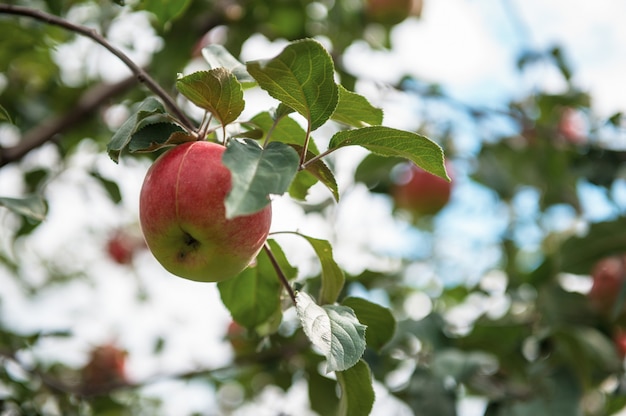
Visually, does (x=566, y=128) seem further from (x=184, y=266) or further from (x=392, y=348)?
(x=184, y=266)

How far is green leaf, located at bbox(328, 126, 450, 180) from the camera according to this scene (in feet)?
3.07

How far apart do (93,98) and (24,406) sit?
995 mm

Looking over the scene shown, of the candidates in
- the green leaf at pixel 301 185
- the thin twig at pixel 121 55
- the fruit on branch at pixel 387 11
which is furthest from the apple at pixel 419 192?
the thin twig at pixel 121 55

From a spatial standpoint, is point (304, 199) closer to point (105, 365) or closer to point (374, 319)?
point (374, 319)

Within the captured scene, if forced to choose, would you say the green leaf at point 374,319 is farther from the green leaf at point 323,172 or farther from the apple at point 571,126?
the apple at point 571,126

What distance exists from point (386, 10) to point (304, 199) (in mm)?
1772

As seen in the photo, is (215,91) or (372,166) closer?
(215,91)

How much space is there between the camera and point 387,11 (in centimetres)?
273

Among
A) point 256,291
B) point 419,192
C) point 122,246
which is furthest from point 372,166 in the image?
point 122,246

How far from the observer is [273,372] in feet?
7.30

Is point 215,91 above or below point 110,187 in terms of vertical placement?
above

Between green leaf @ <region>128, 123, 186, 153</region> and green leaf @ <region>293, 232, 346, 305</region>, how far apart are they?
238mm

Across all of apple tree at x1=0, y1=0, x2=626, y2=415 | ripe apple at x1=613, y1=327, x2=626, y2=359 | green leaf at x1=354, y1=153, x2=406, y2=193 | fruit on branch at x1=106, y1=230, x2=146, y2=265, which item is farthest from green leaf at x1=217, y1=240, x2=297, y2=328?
fruit on branch at x1=106, y1=230, x2=146, y2=265

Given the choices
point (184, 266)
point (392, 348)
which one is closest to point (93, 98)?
point (392, 348)
